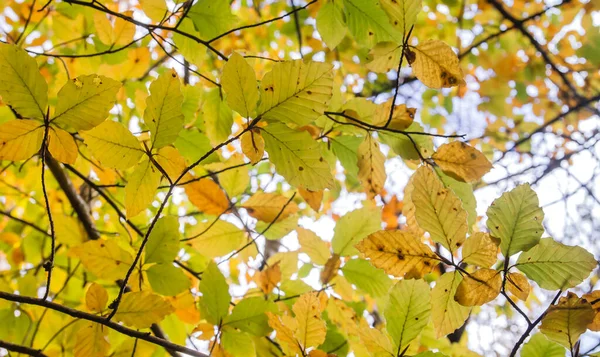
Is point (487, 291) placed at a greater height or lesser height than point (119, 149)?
lesser

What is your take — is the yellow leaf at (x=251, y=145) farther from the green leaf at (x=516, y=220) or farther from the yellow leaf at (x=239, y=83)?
the green leaf at (x=516, y=220)

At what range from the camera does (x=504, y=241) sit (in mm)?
469

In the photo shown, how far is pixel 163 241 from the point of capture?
66 cm

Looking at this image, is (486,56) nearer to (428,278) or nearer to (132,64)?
(428,278)

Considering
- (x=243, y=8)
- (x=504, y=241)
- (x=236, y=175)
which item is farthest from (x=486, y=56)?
(x=504, y=241)

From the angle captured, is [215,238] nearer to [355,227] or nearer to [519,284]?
[355,227]

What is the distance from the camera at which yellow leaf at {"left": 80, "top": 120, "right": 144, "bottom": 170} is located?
0.49 metres

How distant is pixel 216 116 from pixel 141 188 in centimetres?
34

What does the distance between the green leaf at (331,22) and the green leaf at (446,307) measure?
1.42 ft

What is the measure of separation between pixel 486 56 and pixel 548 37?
0.62m

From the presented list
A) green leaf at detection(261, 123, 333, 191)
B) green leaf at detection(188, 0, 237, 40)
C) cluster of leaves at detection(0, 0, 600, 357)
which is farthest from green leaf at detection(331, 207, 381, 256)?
green leaf at detection(188, 0, 237, 40)

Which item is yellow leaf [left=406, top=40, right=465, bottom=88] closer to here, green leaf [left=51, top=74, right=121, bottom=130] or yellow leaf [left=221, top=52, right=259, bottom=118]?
yellow leaf [left=221, top=52, right=259, bottom=118]

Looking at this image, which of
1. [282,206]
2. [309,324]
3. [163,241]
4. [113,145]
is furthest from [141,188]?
[282,206]

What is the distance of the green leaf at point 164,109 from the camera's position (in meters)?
0.47
